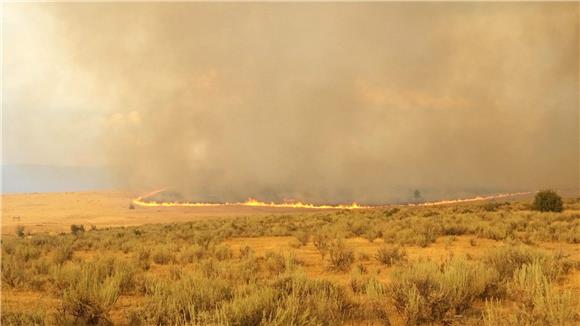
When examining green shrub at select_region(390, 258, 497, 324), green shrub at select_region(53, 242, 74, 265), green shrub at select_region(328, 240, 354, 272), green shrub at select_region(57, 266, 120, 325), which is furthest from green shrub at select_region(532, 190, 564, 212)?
green shrub at select_region(57, 266, 120, 325)

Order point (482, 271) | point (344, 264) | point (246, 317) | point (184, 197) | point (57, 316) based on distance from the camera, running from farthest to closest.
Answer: point (184, 197) → point (344, 264) → point (482, 271) → point (57, 316) → point (246, 317)

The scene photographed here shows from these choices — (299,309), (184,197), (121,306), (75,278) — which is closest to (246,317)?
(299,309)

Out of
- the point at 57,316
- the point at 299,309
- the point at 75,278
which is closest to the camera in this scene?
the point at 299,309

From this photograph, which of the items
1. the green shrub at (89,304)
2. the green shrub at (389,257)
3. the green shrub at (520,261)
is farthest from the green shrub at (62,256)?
the green shrub at (520,261)

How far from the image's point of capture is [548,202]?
34594 millimetres

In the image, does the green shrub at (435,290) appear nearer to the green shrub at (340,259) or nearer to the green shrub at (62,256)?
the green shrub at (340,259)

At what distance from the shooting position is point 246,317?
215 inches

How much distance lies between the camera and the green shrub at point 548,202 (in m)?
33.8

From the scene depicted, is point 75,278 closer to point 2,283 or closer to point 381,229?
point 2,283

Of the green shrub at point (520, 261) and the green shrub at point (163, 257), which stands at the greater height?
the green shrub at point (520, 261)

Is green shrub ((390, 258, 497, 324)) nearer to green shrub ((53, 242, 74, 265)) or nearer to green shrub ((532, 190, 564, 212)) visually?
green shrub ((53, 242, 74, 265))

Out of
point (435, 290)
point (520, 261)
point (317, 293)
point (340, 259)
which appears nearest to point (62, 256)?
point (340, 259)

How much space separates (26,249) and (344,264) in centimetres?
1329

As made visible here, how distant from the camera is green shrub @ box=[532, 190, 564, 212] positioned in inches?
1332
